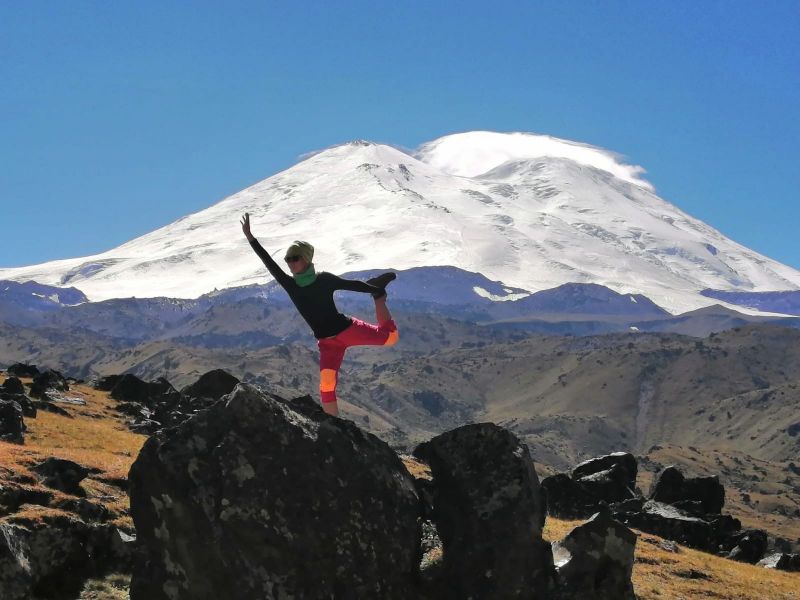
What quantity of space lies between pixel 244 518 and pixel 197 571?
3.73 ft

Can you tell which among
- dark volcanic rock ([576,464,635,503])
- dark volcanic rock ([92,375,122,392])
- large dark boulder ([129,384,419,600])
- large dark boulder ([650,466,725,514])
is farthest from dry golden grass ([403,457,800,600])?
dark volcanic rock ([92,375,122,392])

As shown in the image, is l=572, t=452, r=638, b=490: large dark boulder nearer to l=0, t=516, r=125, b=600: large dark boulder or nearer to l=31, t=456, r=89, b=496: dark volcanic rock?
l=31, t=456, r=89, b=496: dark volcanic rock

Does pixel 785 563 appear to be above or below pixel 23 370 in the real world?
below

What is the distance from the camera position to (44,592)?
59.9 feet

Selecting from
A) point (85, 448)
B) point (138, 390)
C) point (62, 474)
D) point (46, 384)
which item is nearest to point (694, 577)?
point (62, 474)

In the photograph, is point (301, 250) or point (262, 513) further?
point (301, 250)

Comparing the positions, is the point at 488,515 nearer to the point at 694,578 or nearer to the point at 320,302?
the point at 320,302

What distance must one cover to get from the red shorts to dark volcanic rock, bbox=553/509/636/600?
5249 millimetres

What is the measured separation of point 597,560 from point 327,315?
7.01 metres

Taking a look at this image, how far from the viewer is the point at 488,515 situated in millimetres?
18375

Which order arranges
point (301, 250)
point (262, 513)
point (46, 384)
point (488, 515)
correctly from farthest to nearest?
point (46, 384), point (301, 250), point (488, 515), point (262, 513)

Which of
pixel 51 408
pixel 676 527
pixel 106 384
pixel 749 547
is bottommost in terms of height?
pixel 749 547

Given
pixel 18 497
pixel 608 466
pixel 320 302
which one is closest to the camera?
pixel 320 302

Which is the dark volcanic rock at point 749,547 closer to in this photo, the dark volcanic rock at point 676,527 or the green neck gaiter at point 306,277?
the dark volcanic rock at point 676,527
